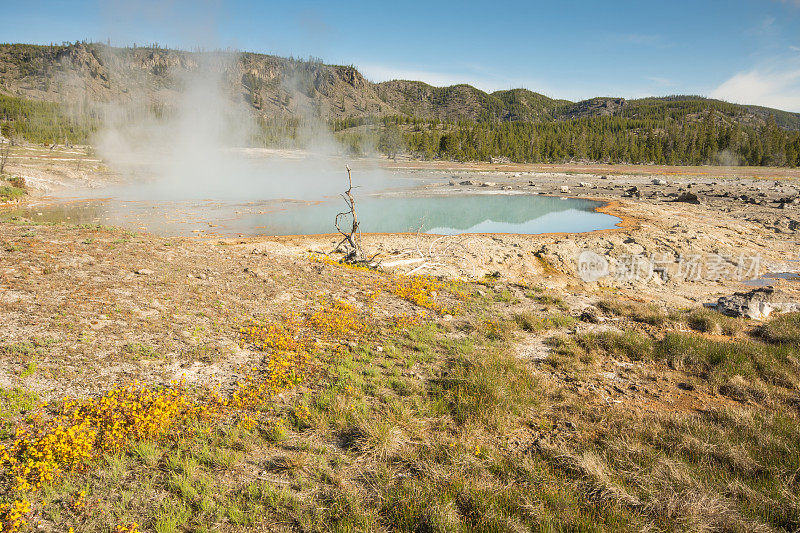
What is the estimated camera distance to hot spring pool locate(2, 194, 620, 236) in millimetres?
21656

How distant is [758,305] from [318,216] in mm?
22368

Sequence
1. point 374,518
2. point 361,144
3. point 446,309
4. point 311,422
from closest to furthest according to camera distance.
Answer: point 374,518 → point 311,422 → point 446,309 → point 361,144

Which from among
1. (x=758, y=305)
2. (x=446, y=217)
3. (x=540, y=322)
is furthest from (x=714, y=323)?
(x=446, y=217)

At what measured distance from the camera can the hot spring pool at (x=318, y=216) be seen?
21.7 metres

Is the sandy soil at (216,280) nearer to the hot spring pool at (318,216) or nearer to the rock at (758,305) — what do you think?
the rock at (758,305)

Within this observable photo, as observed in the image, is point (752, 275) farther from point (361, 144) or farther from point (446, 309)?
point (361, 144)

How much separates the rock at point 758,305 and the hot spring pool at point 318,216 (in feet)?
41.0

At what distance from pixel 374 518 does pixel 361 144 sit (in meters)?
126

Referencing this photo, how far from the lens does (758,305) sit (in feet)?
34.4

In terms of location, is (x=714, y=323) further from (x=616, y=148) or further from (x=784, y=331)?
(x=616, y=148)

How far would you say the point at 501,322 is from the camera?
9258 millimetres

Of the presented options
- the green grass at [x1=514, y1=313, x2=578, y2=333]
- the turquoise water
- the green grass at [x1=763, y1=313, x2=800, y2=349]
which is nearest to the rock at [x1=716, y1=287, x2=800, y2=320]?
the green grass at [x1=763, y1=313, x2=800, y2=349]

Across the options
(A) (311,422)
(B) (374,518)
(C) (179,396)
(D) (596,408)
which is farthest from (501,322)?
(C) (179,396)

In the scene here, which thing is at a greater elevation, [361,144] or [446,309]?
[361,144]
